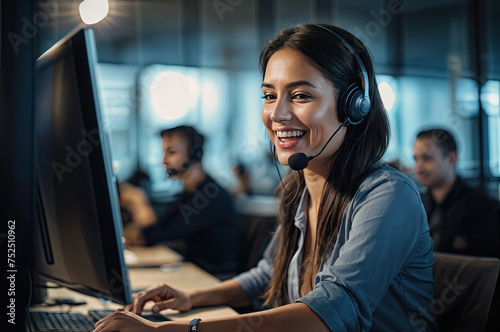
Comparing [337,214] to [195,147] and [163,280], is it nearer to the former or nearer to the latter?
[163,280]

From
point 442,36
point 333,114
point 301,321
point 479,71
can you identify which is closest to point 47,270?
point 301,321

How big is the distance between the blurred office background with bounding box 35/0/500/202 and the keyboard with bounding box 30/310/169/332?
9.99 ft

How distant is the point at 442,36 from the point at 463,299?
3357 mm

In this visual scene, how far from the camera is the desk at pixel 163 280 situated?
1.23 metres

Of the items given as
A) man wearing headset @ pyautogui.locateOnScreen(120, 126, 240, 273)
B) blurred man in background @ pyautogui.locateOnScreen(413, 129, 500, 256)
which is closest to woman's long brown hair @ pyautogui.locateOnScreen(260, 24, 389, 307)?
man wearing headset @ pyautogui.locateOnScreen(120, 126, 240, 273)

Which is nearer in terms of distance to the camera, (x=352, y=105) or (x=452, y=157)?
(x=352, y=105)

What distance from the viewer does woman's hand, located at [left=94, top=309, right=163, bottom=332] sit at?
82cm

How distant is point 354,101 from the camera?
1.01 m

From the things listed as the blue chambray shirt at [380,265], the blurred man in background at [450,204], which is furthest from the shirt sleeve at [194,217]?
the blue chambray shirt at [380,265]

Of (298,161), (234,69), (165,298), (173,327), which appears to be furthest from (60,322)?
(234,69)

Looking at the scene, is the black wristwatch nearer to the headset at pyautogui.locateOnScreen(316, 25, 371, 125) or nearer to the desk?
the desk

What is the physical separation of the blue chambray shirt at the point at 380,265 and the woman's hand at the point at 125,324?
269 millimetres

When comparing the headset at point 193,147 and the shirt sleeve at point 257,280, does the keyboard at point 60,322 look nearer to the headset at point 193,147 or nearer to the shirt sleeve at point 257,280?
the shirt sleeve at point 257,280

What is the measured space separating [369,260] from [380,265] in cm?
2
